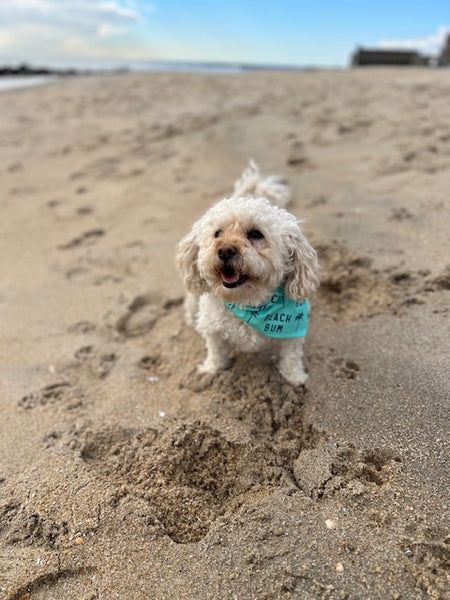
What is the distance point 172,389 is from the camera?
10.2ft

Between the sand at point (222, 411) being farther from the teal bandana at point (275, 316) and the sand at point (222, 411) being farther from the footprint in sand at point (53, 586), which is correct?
the teal bandana at point (275, 316)

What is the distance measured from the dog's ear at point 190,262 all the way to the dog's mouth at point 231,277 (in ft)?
1.16

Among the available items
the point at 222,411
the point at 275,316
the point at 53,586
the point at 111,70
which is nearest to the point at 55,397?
the point at 222,411

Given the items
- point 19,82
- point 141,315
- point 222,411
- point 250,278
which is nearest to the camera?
point 250,278

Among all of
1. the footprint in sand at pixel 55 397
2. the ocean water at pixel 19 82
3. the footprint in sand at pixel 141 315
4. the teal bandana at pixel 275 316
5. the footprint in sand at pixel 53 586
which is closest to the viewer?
the footprint in sand at pixel 53 586

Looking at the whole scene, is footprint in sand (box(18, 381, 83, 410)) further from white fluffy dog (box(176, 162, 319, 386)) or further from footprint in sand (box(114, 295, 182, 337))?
white fluffy dog (box(176, 162, 319, 386))

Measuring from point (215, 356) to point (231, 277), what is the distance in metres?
0.75

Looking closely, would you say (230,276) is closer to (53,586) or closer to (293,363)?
(293,363)

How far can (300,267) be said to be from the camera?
2760mm

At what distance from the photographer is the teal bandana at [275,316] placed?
113 inches

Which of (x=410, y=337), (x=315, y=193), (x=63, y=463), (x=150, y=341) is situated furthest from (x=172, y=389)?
(x=315, y=193)

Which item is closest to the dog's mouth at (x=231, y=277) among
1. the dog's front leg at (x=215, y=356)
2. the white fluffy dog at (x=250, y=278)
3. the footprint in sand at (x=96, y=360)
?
the white fluffy dog at (x=250, y=278)

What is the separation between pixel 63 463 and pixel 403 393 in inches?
82.7

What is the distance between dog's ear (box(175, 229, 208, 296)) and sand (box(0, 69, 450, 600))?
0.67 m
